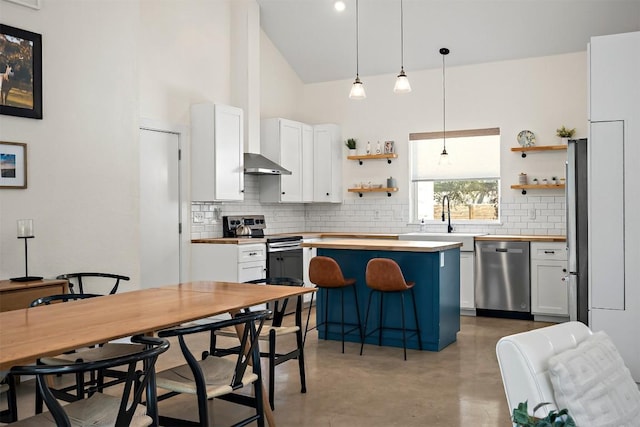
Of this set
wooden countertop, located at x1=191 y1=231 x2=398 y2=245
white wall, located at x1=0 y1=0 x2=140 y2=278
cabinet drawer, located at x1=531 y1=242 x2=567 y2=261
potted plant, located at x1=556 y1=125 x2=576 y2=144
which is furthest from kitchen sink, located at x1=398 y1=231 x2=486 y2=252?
white wall, located at x1=0 y1=0 x2=140 y2=278

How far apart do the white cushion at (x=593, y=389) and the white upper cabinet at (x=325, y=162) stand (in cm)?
665

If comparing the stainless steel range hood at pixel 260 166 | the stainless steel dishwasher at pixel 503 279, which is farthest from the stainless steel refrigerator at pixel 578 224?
the stainless steel range hood at pixel 260 166

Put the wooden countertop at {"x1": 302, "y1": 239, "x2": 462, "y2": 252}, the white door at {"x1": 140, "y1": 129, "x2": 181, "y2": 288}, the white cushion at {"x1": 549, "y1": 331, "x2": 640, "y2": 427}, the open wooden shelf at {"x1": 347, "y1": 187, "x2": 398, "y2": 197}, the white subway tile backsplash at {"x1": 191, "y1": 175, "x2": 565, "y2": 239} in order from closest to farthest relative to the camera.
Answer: the white cushion at {"x1": 549, "y1": 331, "x2": 640, "y2": 427} < the wooden countertop at {"x1": 302, "y1": 239, "x2": 462, "y2": 252} < the white door at {"x1": 140, "y1": 129, "x2": 181, "y2": 288} < the white subway tile backsplash at {"x1": 191, "y1": 175, "x2": 565, "y2": 239} < the open wooden shelf at {"x1": 347, "y1": 187, "x2": 398, "y2": 197}

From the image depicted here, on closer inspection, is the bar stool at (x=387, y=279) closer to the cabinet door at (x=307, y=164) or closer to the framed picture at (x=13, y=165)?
the framed picture at (x=13, y=165)

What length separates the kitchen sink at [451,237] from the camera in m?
7.27

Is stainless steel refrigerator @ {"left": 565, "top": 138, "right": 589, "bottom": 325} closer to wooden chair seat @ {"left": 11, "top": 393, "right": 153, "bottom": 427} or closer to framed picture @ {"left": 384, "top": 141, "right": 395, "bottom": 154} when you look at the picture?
framed picture @ {"left": 384, "top": 141, "right": 395, "bottom": 154}

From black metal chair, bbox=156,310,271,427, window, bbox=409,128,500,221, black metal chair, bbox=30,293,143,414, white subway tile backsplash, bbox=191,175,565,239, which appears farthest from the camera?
window, bbox=409,128,500,221

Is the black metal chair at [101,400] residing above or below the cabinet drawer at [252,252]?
below

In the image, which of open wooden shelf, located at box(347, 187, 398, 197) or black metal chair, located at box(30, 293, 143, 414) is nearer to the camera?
black metal chair, located at box(30, 293, 143, 414)

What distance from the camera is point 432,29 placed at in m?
7.59

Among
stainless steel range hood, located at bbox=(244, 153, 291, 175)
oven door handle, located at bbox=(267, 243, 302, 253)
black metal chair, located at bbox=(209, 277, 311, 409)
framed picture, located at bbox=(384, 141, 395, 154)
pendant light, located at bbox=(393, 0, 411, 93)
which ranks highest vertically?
pendant light, located at bbox=(393, 0, 411, 93)

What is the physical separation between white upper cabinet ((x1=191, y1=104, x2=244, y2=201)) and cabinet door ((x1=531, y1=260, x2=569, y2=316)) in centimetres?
359

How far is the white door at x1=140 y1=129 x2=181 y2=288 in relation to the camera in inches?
254

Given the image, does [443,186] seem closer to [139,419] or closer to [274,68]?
[274,68]
